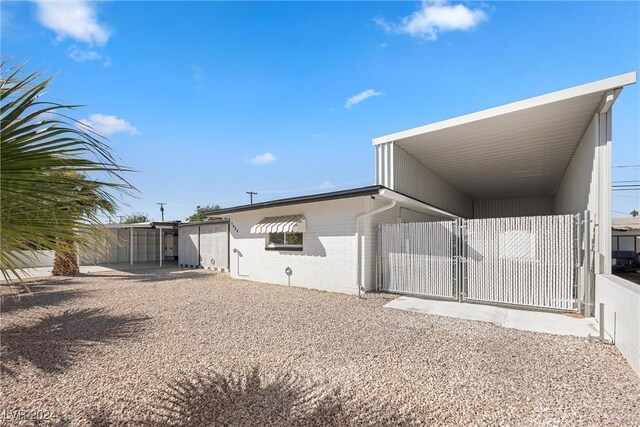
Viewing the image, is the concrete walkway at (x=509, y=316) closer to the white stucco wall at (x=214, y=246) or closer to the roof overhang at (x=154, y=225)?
the white stucco wall at (x=214, y=246)

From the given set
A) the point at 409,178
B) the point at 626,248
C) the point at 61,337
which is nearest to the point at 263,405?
the point at 61,337

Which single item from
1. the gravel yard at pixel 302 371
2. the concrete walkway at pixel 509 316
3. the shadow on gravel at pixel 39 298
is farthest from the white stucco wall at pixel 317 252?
the shadow on gravel at pixel 39 298

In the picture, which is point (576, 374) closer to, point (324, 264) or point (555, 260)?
point (555, 260)

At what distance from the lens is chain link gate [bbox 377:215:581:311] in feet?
22.0

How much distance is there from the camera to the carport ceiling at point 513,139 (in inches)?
300

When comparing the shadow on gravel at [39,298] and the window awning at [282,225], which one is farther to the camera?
the window awning at [282,225]

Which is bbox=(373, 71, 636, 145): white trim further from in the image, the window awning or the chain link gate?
the window awning

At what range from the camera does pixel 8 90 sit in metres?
2.00

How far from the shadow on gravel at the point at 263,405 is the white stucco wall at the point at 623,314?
3564 millimetres

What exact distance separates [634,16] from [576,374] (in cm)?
596

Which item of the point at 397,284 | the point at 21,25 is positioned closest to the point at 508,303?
the point at 397,284

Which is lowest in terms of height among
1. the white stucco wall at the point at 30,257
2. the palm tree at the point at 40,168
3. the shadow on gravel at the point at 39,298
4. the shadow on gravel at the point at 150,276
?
the shadow on gravel at the point at 150,276

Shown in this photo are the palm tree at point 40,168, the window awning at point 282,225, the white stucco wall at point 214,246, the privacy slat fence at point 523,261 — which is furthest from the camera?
the white stucco wall at point 214,246

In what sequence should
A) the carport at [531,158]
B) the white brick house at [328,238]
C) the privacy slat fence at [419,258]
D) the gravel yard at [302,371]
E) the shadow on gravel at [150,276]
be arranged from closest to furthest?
1. the gravel yard at [302,371]
2. the carport at [531,158]
3. the privacy slat fence at [419,258]
4. the white brick house at [328,238]
5. the shadow on gravel at [150,276]
